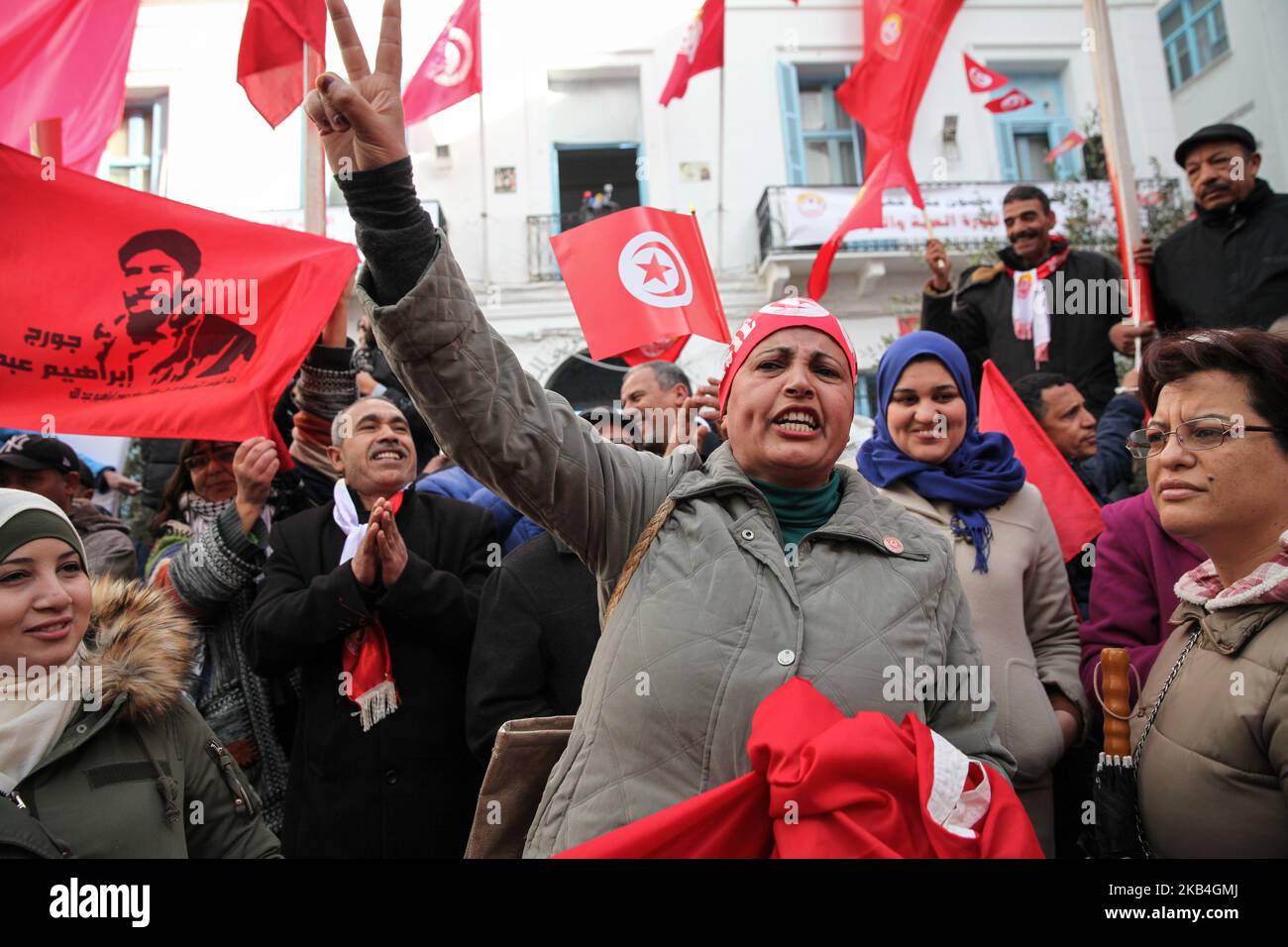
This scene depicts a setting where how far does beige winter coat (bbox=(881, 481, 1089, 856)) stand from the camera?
2.70 metres

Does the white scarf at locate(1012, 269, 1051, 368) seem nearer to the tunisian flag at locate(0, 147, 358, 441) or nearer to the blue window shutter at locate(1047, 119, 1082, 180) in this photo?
the tunisian flag at locate(0, 147, 358, 441)

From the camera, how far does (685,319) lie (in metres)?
4.63

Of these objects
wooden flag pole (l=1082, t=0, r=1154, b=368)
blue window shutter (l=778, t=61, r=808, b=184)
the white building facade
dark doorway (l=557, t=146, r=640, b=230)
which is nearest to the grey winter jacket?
→ wooden flag pole (l=1082, t=0, r=1154, b=368)

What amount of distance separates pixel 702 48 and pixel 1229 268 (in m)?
6.22

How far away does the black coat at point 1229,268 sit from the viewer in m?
4.52

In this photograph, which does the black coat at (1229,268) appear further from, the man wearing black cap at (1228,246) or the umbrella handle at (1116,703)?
the umbrella handle at (1116,703)

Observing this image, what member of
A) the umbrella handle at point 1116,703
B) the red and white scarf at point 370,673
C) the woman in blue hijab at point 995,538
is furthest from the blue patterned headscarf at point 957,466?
the red and white scarf at point 370,673

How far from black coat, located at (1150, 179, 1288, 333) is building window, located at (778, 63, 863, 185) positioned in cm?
1130

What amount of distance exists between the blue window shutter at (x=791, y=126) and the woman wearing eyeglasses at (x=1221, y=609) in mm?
13565

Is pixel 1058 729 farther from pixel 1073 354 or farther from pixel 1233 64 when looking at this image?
pixel 1233 64

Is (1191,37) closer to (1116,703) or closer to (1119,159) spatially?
(1119,159)

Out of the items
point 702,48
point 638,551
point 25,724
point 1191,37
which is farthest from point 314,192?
point 1191,37

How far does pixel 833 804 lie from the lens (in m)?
1.57

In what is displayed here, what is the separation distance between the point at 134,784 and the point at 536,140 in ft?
45.4
